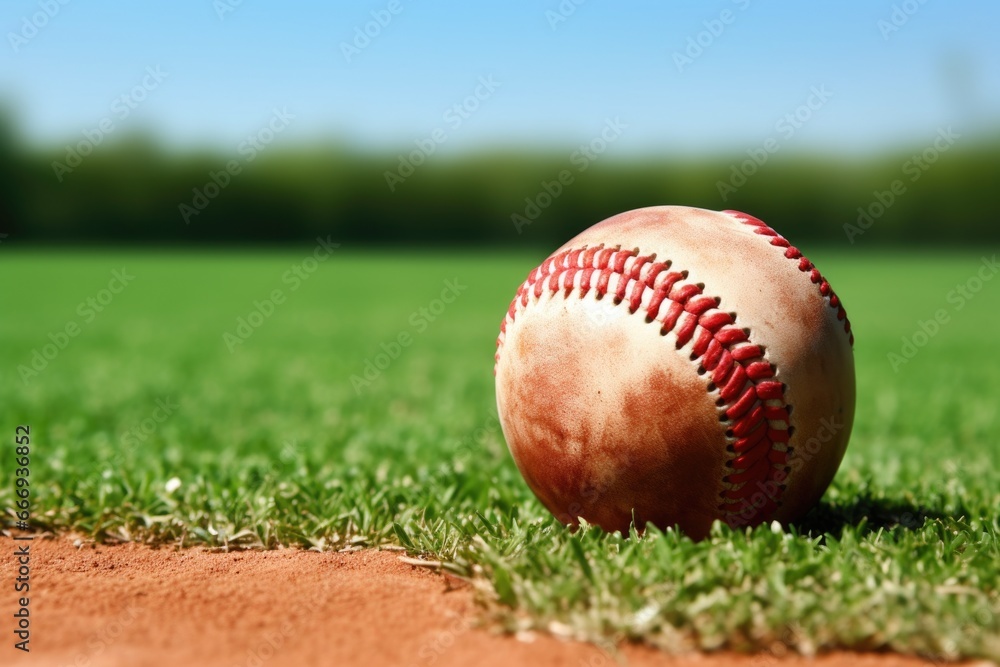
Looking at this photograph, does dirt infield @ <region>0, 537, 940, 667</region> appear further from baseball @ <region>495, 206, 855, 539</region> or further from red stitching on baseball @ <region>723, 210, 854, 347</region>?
red stitching on baseball @ <region>723, 210, 854, 347</region>

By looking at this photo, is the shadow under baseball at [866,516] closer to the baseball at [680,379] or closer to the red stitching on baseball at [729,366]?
the baseball at [680,379]

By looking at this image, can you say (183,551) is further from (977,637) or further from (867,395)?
(867,395)

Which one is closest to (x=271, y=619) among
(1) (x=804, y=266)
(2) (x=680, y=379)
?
(2) (x=680, y=379)

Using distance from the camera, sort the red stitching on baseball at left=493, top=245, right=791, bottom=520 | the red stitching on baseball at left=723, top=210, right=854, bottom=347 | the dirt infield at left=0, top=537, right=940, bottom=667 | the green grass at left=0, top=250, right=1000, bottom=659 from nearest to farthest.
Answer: the dirt infield at left=0, top=537, right=940, bottom=667 < the green grass at left=0, top=250, right=1000, bottom=659 < the red stitching on baseball at left=493, top=245, right=791, bottom=520 < the red stitching on baseball at left=723, top=210, right=854, bottom=347

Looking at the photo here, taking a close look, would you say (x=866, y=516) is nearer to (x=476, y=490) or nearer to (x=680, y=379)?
(x=680, y=379)

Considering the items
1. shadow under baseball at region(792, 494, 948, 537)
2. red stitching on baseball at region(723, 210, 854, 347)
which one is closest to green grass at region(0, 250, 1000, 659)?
shadow under baseball at region(792, 494, 948, 537)

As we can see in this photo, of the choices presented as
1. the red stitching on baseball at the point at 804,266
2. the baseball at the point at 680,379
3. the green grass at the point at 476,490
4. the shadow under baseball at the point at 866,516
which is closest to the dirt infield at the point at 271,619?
the green grass at the point at 476,490
